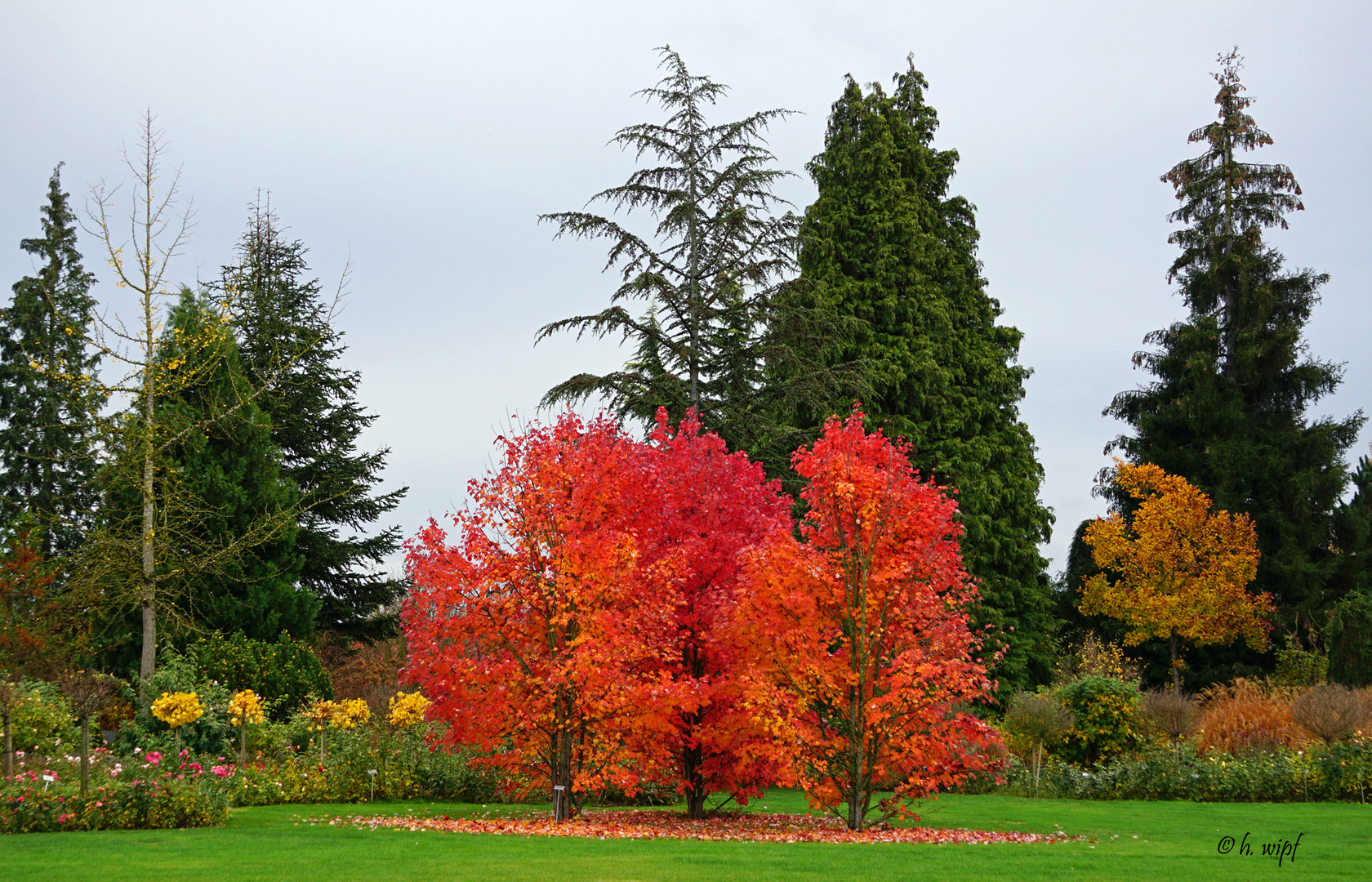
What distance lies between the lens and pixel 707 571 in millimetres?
13164

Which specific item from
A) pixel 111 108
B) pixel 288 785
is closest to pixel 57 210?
pixel 111 108

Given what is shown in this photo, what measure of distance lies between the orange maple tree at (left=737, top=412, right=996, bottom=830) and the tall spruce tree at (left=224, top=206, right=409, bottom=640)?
17952mm

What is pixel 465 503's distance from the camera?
39.6 ft

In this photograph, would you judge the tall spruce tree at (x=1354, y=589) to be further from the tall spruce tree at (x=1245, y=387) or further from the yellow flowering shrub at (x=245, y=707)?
the yellow flowering shrub at (x=245, y=707)

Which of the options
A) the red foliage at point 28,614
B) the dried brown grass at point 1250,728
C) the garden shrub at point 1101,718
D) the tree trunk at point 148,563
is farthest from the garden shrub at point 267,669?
the dried brown grass at point 1250,728

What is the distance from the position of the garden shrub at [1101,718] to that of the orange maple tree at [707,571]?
8.20m

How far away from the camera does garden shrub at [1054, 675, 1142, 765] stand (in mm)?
18375

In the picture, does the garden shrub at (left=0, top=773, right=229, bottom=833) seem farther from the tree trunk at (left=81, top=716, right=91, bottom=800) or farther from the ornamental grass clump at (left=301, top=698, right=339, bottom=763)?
the ornamental grass clump at (left=301, top=698, right=339, bottom=763)

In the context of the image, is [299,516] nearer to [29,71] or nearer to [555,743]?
[29,71]

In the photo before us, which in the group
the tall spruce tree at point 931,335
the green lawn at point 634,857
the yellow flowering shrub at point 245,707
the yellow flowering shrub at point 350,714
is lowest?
the green lawn at point 634,857

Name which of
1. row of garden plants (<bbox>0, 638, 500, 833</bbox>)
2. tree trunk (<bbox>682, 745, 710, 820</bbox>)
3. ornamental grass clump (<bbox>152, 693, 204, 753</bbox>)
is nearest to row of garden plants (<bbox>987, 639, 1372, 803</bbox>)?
tree trunk (<bbox>682, 745, 710, 820</bbox>)

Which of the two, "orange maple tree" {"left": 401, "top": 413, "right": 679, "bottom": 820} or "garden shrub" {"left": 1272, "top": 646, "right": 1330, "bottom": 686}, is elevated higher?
"orange maple tree" {"left": 401, "top": 413, "right": 679, "bottom": 820}

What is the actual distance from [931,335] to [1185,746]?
1177cm

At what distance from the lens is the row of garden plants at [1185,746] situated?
15.6m
